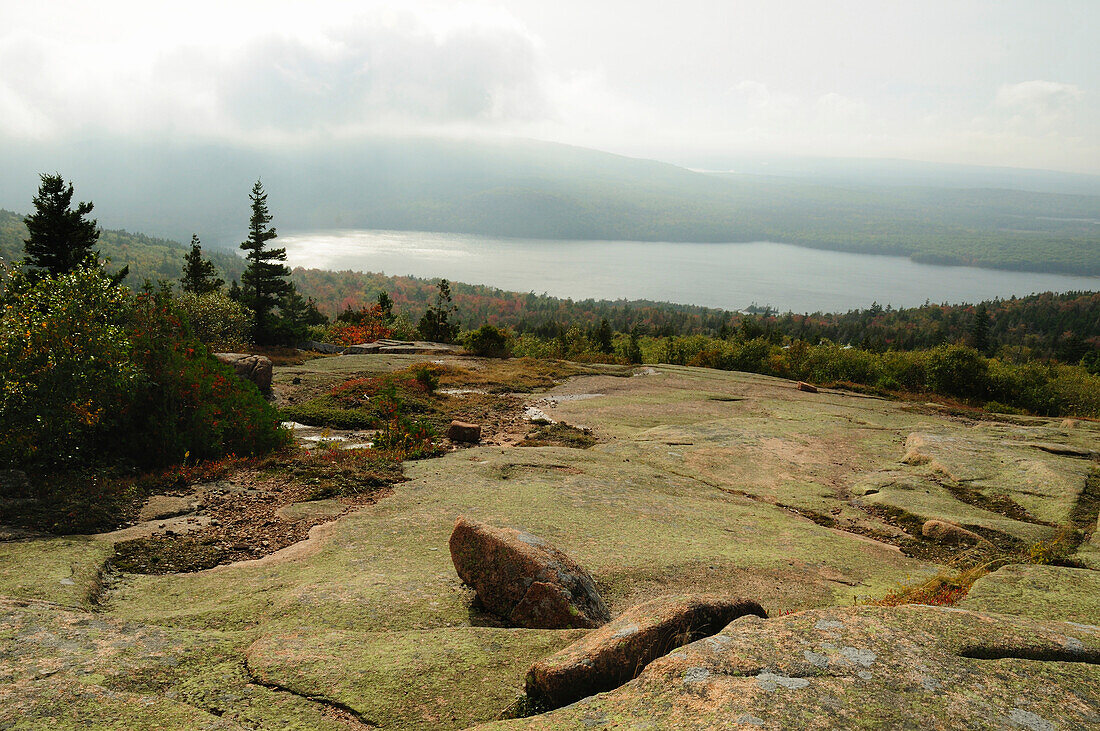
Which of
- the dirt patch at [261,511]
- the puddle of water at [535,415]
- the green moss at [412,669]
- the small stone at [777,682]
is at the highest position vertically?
the small stone at [777,682]

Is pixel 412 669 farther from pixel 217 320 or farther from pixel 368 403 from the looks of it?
pixel 217 320

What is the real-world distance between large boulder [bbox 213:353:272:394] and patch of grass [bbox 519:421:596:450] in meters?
10.3

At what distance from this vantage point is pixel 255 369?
67.0 feet

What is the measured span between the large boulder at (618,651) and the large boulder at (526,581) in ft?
4.18

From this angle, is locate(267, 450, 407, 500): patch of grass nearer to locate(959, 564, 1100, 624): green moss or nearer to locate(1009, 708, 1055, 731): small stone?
locate(959, 564, 1100, 624): green moss

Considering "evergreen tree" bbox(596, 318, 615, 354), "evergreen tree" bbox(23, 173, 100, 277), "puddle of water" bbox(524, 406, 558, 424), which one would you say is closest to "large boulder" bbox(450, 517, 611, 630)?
"puddle of water" bbox(524, 406, 558, 424)

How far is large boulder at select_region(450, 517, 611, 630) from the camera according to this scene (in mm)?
5398

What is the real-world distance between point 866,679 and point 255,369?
2137 centimetres

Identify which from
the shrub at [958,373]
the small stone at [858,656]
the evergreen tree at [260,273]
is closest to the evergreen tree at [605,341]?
the evergreen tree at [260,273]

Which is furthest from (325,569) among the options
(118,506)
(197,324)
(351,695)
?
(197,324)

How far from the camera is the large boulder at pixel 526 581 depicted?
5398 millimetres

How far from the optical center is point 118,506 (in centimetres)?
864

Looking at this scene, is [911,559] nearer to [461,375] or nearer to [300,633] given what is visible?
[300,633]

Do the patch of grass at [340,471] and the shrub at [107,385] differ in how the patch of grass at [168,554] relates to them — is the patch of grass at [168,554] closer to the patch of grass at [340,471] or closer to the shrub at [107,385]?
the patch of grass at [340,471]
